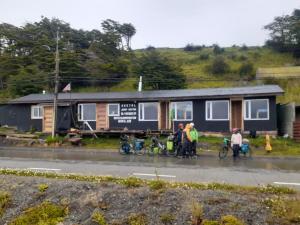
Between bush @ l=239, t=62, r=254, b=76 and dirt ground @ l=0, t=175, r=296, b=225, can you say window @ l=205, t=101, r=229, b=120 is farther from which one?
bush @ l=239, t=62, r=254, b=76

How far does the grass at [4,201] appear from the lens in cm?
934

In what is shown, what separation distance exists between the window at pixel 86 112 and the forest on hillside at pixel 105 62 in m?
15.9

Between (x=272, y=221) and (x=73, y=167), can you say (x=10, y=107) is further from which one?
(x=272, y=221)

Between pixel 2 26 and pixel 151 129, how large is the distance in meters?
47.6

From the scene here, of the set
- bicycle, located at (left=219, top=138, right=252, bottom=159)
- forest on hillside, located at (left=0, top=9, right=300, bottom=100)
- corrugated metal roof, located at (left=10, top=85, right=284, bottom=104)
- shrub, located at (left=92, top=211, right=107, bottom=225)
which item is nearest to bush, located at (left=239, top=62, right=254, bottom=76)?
forest on hillside, located at (left=0, top=9, right=300, bottom=100)

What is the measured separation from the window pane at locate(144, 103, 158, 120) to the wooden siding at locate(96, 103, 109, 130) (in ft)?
11.1

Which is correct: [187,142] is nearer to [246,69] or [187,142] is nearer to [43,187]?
[43,187]

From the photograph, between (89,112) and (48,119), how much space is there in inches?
147

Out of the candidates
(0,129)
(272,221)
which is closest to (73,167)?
(272,221)

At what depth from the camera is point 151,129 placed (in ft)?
105

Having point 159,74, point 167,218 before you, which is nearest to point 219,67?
point 159,74

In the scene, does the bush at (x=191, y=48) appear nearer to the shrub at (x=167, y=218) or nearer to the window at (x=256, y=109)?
the window at (x=256, y=109)

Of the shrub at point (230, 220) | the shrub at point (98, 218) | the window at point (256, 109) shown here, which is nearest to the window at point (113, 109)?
the window at point (256, 109)

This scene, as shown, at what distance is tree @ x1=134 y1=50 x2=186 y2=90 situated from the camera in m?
56.2
